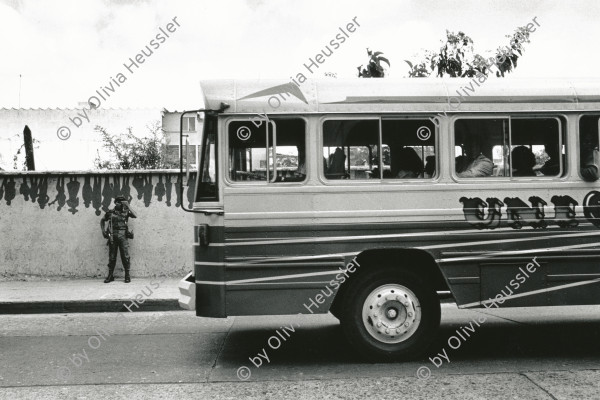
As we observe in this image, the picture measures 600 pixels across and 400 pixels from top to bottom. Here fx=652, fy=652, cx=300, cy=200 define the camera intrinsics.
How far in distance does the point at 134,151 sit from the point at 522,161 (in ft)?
76.7

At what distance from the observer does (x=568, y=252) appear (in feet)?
20.9

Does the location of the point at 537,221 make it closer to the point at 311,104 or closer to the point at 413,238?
the point at 413,238

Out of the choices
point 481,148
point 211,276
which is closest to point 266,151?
point 211,276

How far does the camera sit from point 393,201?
20.7 feet

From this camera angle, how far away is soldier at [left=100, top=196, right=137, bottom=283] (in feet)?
40.3

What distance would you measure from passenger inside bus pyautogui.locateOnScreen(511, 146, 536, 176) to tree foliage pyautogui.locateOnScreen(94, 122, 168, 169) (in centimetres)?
2104

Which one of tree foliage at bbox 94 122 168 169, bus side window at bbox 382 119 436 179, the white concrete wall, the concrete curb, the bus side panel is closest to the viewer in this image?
the bus side panel

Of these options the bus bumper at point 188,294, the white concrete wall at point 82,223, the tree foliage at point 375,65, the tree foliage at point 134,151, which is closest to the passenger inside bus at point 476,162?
the bus bumper at point 188,294

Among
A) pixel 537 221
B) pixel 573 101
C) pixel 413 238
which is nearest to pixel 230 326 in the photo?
pixel 413 238

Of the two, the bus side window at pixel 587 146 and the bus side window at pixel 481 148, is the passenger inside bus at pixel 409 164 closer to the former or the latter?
the bus side window at pixel 481 148

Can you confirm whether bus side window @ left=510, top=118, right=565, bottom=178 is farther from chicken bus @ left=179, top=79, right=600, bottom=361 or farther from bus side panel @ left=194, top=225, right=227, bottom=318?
bus side panel @ left=194, top=225, right=227, bottom=318

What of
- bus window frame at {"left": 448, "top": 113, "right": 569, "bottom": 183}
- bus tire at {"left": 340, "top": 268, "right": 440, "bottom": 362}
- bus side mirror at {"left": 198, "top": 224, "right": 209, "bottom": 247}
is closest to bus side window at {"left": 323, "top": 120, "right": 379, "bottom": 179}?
bus window frame at {"left": 448, "top": 113, "right": 569, "bottom": 183}

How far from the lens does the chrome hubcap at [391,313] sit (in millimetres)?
6328

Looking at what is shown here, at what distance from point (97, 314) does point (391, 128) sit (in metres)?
6.08
